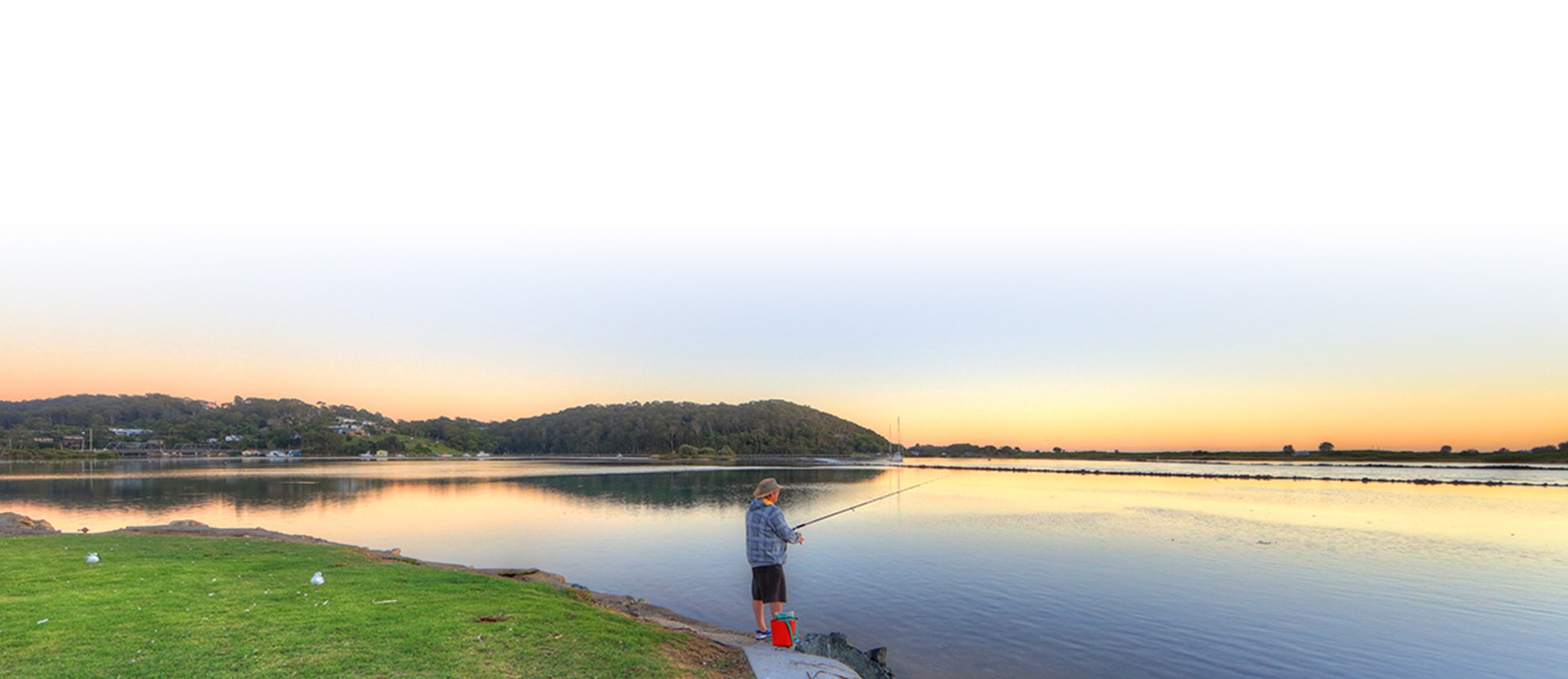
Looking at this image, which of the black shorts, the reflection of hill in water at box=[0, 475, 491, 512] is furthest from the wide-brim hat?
the reflection of hill in water at box=[0, 475, 491, 512]

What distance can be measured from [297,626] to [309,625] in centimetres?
12

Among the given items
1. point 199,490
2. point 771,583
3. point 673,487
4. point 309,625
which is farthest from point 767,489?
point 199,490

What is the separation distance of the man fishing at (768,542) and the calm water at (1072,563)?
3.35 metres

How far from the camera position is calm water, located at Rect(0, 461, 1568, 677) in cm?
1270

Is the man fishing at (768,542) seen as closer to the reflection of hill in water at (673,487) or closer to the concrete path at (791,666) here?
the concrete path at (791,666)

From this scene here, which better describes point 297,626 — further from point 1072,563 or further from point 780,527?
point 1072,563

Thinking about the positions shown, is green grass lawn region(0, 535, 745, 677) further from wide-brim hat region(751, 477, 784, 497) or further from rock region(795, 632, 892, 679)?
wide-brim hat region(751, 477, 784, 497)

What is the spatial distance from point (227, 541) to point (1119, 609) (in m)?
20.6

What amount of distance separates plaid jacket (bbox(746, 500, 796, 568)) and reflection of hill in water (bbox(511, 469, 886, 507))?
103ft

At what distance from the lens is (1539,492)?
151 ft

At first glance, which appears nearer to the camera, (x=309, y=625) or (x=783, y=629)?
(x=309, y=625)

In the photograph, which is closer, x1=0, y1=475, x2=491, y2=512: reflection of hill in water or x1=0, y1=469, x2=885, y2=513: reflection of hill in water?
x1=0, y1=475, x2=491, y2=512: reflection of hill in water

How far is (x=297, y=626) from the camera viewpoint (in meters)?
8.39

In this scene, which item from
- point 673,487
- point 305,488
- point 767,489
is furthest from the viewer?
point 673,487
